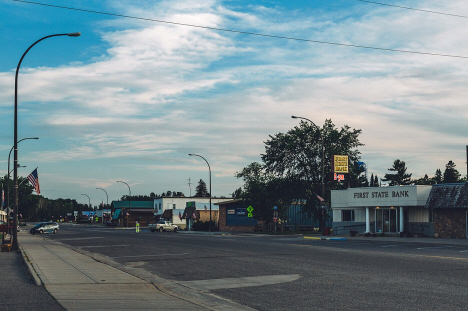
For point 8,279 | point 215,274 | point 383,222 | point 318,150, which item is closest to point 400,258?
point 215,274

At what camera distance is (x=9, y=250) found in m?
26.7

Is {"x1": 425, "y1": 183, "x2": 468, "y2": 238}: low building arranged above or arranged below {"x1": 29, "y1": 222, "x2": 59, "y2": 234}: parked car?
above

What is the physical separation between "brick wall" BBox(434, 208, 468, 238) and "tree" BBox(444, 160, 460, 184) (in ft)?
242

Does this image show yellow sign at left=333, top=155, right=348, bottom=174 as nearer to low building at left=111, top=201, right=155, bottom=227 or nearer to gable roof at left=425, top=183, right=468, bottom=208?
gable roof at left=425, top=183, right=468, bottom=208

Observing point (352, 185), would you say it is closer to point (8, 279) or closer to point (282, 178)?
point (282, 178)

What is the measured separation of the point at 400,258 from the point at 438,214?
2507 cm

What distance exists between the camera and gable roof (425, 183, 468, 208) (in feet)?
141

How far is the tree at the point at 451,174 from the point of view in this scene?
381 feet

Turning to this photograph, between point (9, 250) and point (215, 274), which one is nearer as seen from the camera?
point (215, 274)

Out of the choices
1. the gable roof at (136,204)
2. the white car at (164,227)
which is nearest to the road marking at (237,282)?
the white car at (164,227)

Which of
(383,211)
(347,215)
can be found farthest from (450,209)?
(347,215)

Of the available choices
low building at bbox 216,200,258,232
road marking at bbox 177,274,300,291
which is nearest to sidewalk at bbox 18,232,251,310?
road marking at bbox 177,274,300,291

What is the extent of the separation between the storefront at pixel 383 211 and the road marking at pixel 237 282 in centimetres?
3392

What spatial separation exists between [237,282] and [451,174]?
116m
